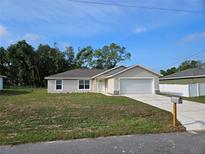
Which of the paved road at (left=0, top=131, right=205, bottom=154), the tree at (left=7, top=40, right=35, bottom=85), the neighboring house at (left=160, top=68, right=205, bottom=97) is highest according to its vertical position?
the tree at (left=7, top=40, right=35, bottom=85)

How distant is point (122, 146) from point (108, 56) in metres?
53.0

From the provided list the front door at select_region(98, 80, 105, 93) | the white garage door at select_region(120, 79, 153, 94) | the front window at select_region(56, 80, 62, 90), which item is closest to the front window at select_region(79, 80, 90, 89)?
the front door at select_region(98, 80, 105, 93)

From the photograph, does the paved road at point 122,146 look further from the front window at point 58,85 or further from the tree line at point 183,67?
the tree line at point 183,67

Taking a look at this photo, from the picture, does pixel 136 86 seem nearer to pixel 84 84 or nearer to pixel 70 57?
pixel 84 84

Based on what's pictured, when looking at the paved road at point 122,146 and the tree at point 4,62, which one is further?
the tree at point 4,62

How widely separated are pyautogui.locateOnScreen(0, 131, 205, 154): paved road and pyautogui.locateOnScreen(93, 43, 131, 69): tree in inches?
2006

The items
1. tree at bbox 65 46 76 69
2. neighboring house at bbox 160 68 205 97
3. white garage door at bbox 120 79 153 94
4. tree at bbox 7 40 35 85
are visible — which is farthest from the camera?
tree at bbox 65 46 76 69

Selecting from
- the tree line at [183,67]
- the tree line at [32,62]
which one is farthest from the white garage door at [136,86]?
the tree line at [183,67]

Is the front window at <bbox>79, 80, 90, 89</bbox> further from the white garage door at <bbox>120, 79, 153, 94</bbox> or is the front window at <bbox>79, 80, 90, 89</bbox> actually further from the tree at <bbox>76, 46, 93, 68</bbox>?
the tree at <bbox>76, 46, 93, 68</bbox>

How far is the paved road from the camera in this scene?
4.96m

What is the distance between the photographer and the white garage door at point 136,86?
2366cm

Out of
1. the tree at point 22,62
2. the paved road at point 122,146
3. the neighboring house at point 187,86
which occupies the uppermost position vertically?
the tree at point 22,62

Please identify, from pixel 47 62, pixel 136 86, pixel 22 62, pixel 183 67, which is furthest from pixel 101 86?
pixel 183 67

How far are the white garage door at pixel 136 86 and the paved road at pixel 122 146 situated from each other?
17.5 m
